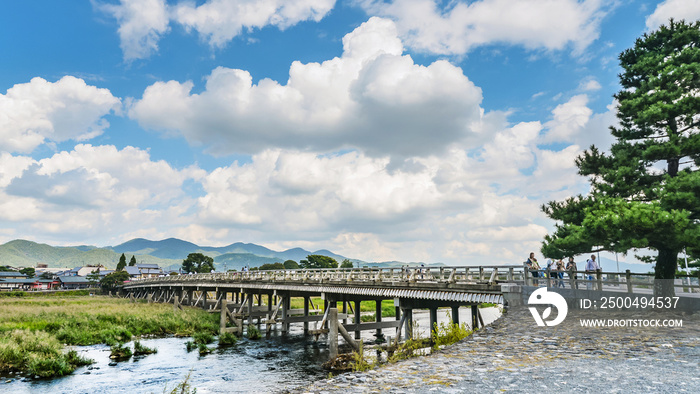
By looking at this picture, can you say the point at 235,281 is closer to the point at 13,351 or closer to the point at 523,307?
the point at 13,351

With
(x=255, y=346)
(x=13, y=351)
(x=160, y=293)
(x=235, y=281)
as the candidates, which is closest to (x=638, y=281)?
(x=255, y=346)

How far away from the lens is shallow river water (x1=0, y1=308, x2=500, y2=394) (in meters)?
19.3

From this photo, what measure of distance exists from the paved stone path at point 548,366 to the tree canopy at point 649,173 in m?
7.18

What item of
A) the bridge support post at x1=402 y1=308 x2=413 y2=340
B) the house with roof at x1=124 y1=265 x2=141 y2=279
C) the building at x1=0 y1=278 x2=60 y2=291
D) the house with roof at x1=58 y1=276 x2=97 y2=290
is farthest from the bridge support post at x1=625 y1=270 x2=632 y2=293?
the house with roof at x1=124 y1=265 x2=141 y2=279

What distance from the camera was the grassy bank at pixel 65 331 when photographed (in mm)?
22028

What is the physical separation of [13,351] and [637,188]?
3334 cm

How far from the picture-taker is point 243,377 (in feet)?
70.7

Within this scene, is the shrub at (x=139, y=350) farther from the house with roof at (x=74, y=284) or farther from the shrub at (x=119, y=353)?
the house with roof at (x=74, y=284)

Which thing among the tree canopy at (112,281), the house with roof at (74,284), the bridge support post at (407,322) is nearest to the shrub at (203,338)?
the bridge support post at (407,322)

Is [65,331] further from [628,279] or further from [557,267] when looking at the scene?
[628,279]

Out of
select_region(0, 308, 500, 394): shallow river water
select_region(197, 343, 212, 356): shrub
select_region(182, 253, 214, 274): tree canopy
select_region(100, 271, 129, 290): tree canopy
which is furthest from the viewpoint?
select_region(182, 253, 214, 274): tree canopy

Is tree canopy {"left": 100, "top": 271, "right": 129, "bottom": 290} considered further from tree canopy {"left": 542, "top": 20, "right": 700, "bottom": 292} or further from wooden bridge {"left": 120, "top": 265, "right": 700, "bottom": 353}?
tree canopy {"left": 542, "top": 20, "right": 700, "bottom": 292}

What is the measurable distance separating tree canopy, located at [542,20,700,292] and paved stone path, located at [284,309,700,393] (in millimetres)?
7183

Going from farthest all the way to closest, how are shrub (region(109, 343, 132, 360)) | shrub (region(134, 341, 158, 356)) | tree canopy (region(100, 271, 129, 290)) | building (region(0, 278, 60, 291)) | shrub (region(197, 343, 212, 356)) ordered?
building (region(0, 278, 60, 291))
tree canopy (region(100, 271, 129, 290))
shrub (region(197, 343, 212, 356))
shrub (region(134, 341, 158, 356))
shrub (region(109, 343, 132, 360))
